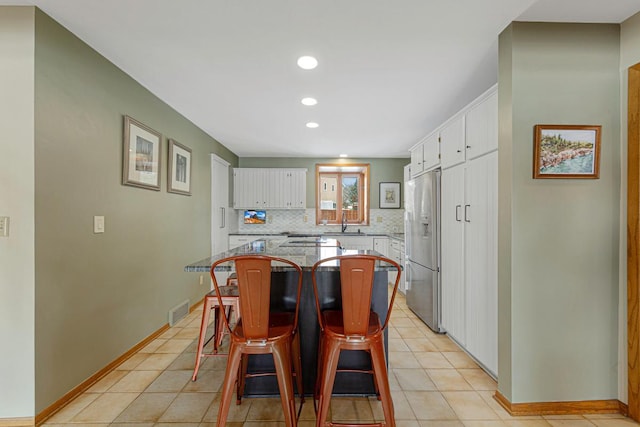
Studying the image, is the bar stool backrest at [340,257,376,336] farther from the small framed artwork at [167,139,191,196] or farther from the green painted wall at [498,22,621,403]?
the small framed artwork at [167,139,191,196]

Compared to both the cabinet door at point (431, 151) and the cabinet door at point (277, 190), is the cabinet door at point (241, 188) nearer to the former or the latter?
the cabinet door at point (277, 190)

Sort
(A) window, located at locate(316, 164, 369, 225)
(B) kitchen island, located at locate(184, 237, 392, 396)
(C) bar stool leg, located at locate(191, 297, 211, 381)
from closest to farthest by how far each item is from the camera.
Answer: (B) kitchen island, located at locate(184, 237, 392, 396) < (C) bar stool leg, located at locate(191, 297, 211, 381) < (A) window, located at locate(316, 164, 369, 225)

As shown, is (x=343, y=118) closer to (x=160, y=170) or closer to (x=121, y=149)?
(x=160, y=170)

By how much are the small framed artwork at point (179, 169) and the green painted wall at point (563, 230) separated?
3068 millimetres

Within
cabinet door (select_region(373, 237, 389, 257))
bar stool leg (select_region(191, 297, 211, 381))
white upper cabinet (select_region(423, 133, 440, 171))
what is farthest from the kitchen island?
cabinet door (select_region(373, 237, 389, 257))

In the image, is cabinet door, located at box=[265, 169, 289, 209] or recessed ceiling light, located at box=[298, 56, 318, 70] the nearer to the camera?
recessed ceiling light, located at box=[298, 56, 318, 70]

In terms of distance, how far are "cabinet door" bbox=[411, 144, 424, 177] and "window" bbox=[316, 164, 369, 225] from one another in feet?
7.03

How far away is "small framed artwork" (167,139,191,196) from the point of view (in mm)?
3409

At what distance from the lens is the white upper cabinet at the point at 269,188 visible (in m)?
5.98

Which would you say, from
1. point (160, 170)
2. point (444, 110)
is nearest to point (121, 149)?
point (160, 170)

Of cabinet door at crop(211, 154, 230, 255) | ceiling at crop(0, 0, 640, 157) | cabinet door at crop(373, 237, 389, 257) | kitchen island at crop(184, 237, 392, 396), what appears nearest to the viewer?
ceiling at crop(0, 0, 640, 157)

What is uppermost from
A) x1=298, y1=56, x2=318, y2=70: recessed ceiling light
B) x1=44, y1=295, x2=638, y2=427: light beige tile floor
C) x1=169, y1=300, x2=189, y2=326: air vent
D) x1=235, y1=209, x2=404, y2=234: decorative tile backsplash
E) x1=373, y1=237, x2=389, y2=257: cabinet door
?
x1=298, y1=56, x2=318, y2=70: recessed ceiling light

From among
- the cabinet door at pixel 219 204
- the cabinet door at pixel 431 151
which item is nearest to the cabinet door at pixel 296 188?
the cabinet door at pixel 219 204

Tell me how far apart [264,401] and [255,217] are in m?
4.37
